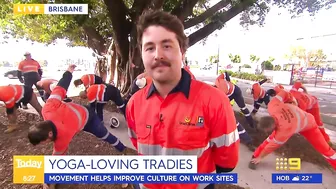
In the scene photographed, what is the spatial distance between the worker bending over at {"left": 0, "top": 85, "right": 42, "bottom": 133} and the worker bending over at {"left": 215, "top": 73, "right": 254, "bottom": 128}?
2.30 meters

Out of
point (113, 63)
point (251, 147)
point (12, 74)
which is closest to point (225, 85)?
point (251, 147)

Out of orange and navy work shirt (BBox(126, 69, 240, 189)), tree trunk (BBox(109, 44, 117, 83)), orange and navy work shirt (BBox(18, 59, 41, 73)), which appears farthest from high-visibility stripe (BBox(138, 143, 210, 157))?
tree trunk (BBox(109, 44, 117, 83))

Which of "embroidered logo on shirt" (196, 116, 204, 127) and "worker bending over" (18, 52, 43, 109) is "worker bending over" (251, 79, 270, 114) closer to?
"embroidered logo on shirt" (196, 116, 204, 127)

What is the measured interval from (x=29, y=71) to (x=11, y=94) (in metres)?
0.45

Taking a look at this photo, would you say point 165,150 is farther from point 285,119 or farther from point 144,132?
point 285,119

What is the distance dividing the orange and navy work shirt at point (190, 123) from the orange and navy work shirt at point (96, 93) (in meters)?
1.40

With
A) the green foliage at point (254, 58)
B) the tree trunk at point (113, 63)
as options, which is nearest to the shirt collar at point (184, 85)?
the green foliage at point (254, 58)

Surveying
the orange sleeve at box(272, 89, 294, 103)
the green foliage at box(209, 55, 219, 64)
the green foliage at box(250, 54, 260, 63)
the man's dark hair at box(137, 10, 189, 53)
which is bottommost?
the orange sleeve at box(272, 89, 294, 103)

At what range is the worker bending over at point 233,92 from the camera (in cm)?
226

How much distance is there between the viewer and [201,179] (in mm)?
978

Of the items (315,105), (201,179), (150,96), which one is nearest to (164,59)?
(150,96)

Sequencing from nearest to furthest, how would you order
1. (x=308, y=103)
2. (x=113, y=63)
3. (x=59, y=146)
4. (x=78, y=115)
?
1. (x=59, y=146)
2. (x=78, y=115)
3. (x=308, y=103)
4. (x=113, y=63)

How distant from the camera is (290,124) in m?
1.67

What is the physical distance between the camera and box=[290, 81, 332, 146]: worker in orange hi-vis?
185cm
